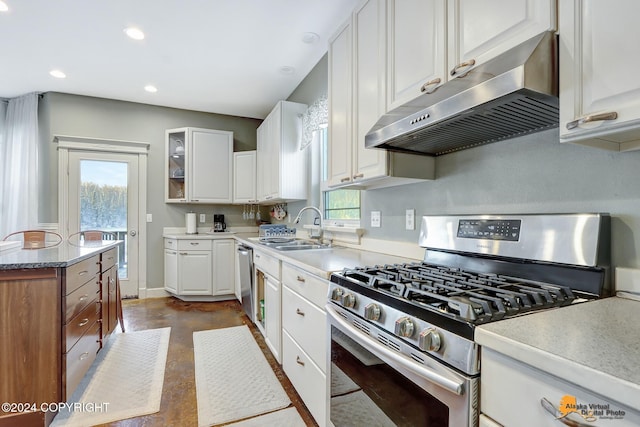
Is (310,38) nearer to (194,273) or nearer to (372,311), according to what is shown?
(372,311)

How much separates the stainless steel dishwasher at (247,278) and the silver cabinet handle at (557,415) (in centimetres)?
260

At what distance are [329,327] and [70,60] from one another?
3.70 m

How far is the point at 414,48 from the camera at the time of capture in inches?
54.5

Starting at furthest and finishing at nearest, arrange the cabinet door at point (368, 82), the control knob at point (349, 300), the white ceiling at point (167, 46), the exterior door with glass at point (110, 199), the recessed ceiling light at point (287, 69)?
the exterior door with glass at point (110, 199), the recessed ceiling light at point (287, 69), the white ceiling at point (167, 46), the cabinet door at point (368, 82), the control knob at point (349, 300)

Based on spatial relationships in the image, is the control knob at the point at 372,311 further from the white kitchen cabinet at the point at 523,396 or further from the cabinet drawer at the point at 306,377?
the cabinet drawer at the point at 306,377

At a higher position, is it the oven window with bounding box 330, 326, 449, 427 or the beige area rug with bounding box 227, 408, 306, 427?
the oven window with bounding box 330, 326, 449, 427

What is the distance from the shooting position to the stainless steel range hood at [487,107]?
34.9 inches

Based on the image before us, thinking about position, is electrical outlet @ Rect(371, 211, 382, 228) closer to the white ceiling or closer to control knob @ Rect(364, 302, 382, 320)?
control knob @ Rect(364, 302, 382, 320)

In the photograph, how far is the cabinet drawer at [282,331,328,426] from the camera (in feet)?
4.87

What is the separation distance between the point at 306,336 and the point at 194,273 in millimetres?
2740

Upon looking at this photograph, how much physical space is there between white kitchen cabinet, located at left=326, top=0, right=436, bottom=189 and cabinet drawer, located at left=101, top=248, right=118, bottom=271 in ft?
6.13

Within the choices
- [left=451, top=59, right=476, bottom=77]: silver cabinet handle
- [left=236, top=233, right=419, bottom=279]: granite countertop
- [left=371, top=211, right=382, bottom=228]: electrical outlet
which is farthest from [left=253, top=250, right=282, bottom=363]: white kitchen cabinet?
[left=451, top=59, right=476, bottom=77]: silver cabinet handle

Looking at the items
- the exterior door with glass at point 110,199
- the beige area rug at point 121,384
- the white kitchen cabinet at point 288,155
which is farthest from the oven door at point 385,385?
the exterior door with glass at point 110,199

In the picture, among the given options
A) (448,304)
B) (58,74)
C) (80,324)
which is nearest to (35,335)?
(80,324)
